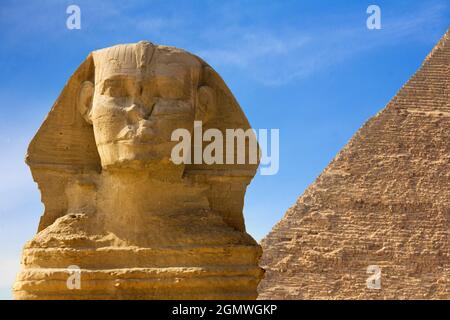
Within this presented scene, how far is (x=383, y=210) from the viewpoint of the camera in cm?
7600

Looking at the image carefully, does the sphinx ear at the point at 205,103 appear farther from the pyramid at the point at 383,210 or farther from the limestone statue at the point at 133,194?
the pyramid at the point at 383,210

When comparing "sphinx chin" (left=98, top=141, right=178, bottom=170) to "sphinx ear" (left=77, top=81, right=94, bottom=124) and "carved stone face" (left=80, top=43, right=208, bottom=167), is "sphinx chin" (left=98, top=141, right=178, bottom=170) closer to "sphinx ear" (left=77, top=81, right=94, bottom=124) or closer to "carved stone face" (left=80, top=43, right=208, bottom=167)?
"carved stone face" (left=80, top=43, right=208, bottom=167)

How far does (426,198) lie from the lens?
75.9 metres

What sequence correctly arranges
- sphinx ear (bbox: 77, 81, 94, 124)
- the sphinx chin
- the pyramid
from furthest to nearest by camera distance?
the pyramid, sphinx ear (bbox: 77, 81, 94, 124), the sphinx chin

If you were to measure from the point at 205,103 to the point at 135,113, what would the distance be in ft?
1.48

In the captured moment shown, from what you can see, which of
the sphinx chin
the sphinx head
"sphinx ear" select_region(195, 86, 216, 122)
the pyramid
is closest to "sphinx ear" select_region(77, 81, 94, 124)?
the sphinx head

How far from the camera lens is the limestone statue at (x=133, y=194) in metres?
6.20

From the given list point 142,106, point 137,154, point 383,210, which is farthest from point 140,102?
point 383,210

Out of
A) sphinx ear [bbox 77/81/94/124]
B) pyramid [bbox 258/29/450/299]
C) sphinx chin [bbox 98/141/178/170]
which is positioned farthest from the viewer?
pyramid [bbox 258/29/450/299]

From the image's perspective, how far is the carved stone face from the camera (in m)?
6.21

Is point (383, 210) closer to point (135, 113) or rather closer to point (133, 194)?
point (133, 194)

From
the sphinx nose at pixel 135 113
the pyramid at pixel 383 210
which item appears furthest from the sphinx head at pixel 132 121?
the pyramid at pixel 383 210
